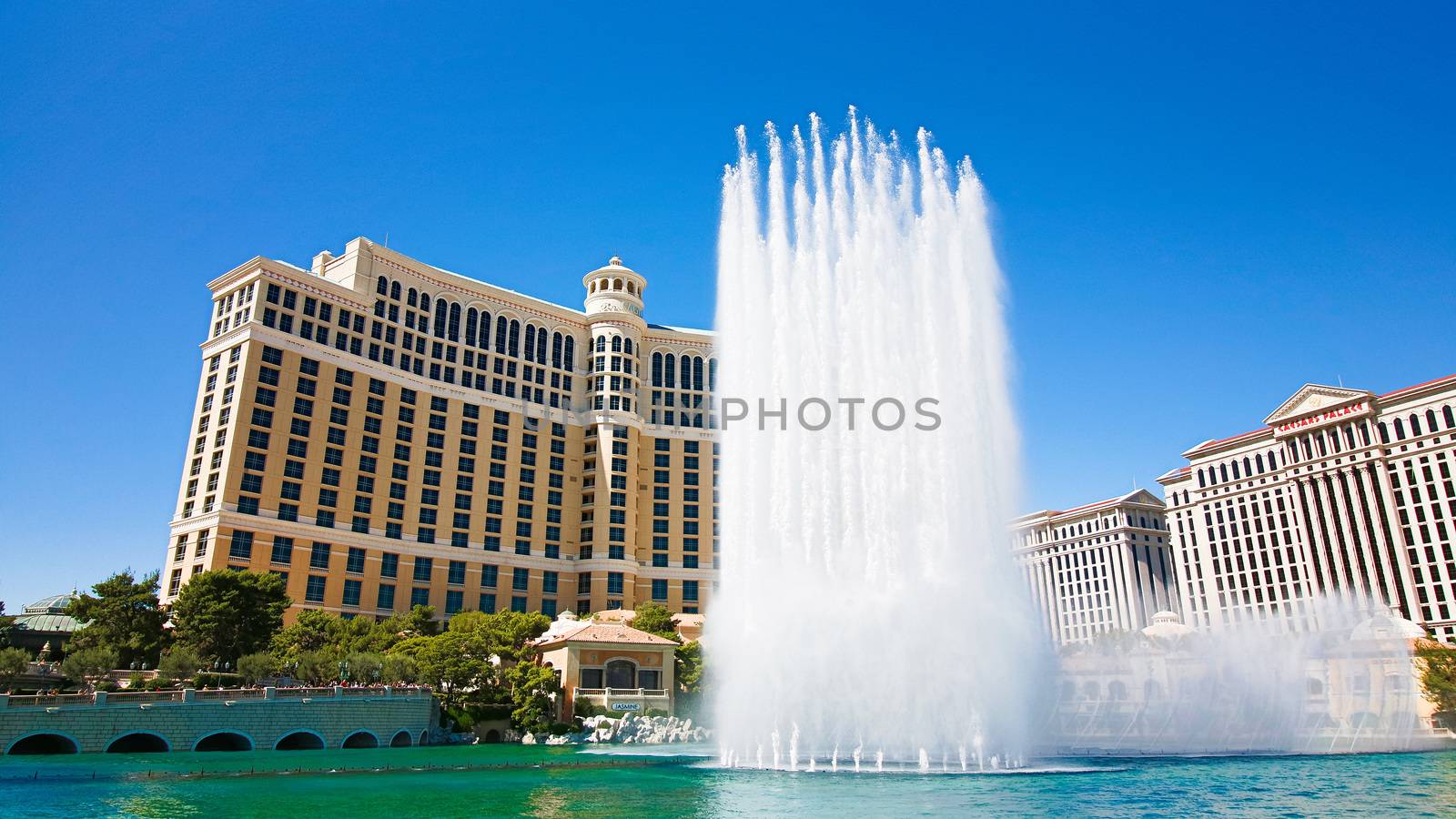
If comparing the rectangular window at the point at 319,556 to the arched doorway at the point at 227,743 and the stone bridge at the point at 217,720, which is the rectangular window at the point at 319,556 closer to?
the stone bridge at the point at 217,720

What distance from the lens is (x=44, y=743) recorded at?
4497 centimetres

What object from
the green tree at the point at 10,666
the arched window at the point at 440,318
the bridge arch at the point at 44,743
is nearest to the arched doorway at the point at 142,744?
the bridge arch at the point at 44,743

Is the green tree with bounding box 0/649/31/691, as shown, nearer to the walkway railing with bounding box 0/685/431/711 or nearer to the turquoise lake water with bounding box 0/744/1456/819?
the walkway railing with bounding box 0/685/431/711

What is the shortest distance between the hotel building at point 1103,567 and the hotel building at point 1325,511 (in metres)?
13.3

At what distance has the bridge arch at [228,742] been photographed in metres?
48.0

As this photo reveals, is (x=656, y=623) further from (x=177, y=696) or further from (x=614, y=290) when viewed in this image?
(x=614, y=290)

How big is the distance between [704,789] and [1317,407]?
98.5 m

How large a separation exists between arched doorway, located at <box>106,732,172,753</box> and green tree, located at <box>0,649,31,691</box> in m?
8.43

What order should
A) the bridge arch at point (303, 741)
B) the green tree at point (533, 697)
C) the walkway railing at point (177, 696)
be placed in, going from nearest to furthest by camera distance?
1. the walkway railing at point (177, 696)
2. the bridge arch at point (303, 741)
3. the green tree at point (533, 697)

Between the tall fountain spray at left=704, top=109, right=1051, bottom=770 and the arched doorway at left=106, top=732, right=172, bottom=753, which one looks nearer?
the tall fountain spray at left=704, top=109, right=1051, bottom=770

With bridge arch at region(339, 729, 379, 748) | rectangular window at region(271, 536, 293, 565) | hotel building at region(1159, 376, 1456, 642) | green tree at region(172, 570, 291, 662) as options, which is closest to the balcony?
bridge arch at region(339, 729, 379, 748)

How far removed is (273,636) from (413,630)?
12.7 meters

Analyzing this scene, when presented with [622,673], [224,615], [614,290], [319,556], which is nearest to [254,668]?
[224,615]

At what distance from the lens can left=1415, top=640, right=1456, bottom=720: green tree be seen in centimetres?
5144
